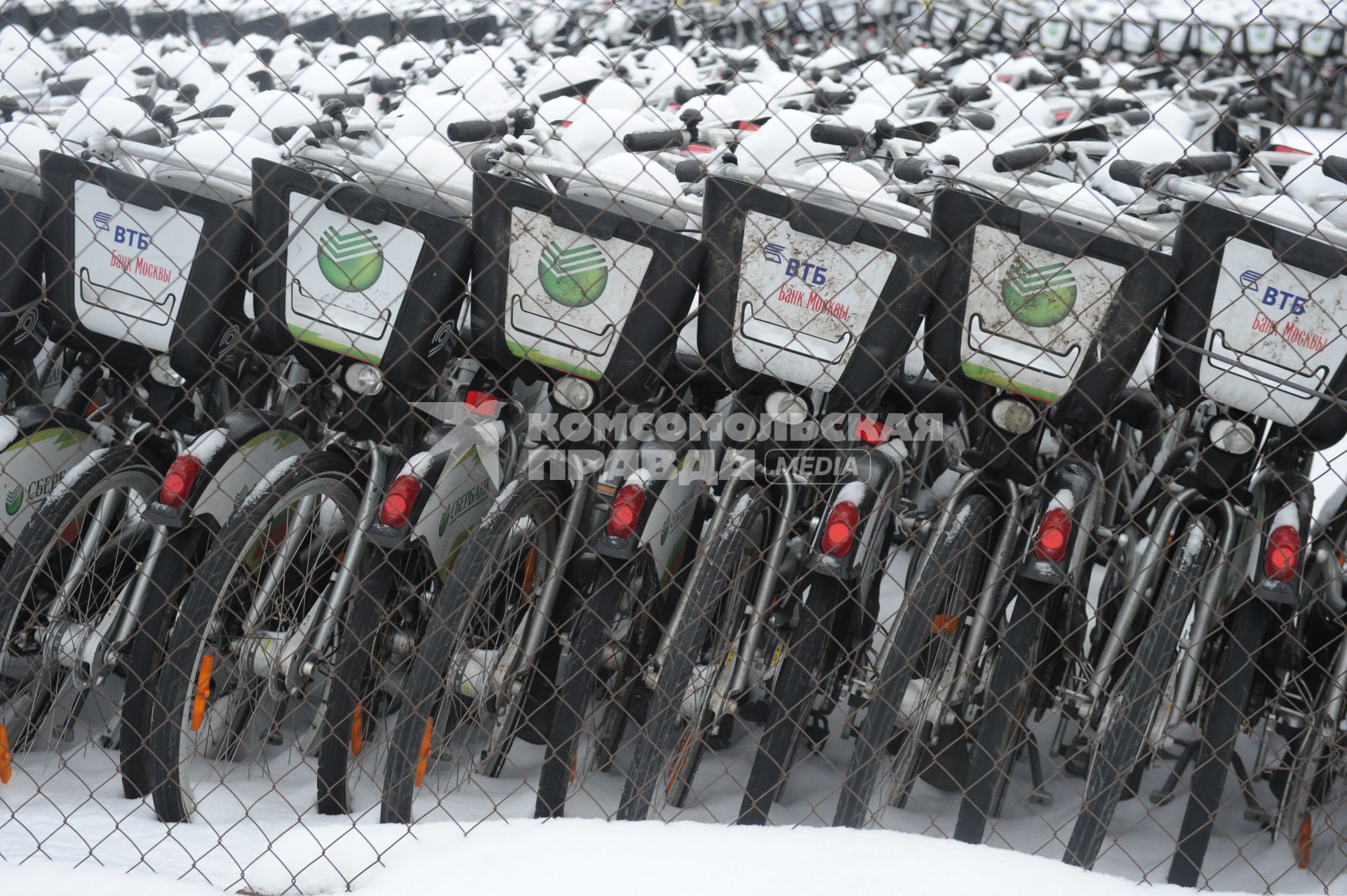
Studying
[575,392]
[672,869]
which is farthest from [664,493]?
[672,869]

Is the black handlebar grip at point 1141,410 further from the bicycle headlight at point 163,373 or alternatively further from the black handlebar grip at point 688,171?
the bicycle headlight at point 163,373

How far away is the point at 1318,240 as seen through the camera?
91.6 inches

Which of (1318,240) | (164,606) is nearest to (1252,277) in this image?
(1318,240)

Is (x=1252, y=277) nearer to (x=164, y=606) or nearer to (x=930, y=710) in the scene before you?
(x=930, y=710)

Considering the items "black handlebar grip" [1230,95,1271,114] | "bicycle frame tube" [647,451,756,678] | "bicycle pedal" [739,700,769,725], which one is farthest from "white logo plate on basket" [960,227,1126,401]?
"black handlebar grip" [1230,95,1271,114]

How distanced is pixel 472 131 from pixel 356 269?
43 centimetres

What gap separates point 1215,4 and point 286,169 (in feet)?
29.6

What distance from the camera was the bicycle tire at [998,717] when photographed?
8.53 feet

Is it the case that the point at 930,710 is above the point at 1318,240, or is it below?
below

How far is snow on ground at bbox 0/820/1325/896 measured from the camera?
7.56 feet

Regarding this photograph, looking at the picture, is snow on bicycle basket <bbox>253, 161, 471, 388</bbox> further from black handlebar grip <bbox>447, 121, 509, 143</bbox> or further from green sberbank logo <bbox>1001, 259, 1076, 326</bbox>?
green sberbank logo <bbox>1001, 259, 1076, 326</bbox>

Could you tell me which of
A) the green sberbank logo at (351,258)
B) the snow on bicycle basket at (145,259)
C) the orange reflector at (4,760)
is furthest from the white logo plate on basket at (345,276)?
the orange reflector at (4,760)

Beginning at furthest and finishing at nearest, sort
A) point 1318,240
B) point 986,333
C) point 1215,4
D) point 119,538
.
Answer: point 1215,4
point 119,538
point 986,333
point 1318,240

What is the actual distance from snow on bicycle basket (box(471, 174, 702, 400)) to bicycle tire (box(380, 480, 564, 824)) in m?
0.35
